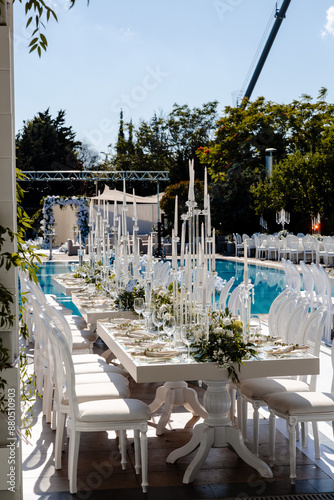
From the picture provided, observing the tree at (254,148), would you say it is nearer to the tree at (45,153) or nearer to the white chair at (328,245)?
the white chair at (328,245)

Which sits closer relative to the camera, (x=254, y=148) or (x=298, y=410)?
(x=298, y=410)

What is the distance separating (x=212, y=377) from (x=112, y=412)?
23.5 inches

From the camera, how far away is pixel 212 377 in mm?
3709

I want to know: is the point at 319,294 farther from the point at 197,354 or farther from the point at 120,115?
the point at 120,115

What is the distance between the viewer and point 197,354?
3.82 m

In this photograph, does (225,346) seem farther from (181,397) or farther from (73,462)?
(181,397)

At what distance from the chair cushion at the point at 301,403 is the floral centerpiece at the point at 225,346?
279 millimetres

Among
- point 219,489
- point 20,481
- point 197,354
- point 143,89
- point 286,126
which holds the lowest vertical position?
point 219,489

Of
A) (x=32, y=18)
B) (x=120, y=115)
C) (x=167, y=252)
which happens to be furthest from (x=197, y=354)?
(x=120, y=115)

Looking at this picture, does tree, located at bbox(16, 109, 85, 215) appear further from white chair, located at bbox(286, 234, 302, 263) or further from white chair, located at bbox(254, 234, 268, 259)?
white chair, located at bbox(286, 234, 302, 263)

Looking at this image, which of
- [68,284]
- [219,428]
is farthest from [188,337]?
[68,284]

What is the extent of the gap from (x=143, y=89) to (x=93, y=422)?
8423 millimetres

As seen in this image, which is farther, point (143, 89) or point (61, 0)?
point (143, 89)

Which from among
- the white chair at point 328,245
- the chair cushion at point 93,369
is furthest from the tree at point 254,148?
the chair cushion at point 93,369
